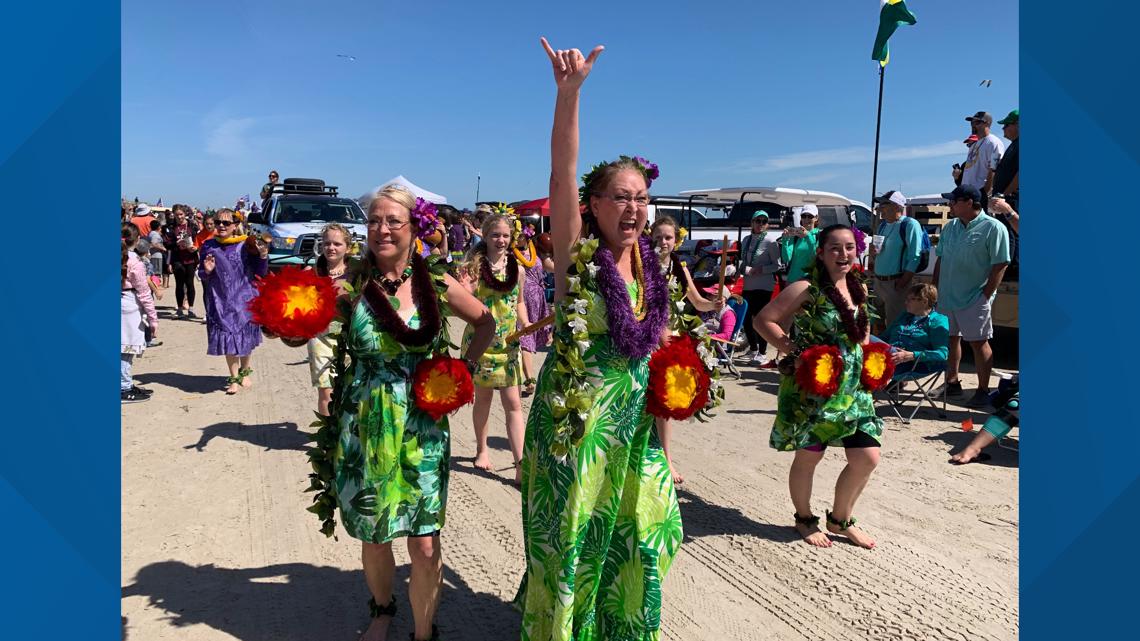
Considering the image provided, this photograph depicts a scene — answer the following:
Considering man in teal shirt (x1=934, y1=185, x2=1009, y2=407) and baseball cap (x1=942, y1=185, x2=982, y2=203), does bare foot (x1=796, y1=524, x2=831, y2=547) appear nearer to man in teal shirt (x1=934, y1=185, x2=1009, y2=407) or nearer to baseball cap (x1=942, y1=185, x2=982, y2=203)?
man in teal shirt (x1=934, y1=185, x2=1009, y2=407)

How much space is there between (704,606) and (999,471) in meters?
3.58

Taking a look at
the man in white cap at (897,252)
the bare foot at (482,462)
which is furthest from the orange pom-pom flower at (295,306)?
the man in white cap at (897,252)

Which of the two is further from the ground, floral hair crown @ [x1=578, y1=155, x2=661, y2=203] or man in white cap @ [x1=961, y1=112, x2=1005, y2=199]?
man in white cap @ [x1=961, y1=112, x2=1005, y2=199]

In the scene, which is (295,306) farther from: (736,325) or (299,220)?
(299,220)

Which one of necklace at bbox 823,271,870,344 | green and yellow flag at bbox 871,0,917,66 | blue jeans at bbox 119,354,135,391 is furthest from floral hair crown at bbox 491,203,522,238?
green and yellow flag at bbox 871,0,917,66

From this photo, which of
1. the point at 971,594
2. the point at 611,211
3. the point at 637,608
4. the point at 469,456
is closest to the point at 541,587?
the point at 637,608

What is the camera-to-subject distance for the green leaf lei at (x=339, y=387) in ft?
10.5

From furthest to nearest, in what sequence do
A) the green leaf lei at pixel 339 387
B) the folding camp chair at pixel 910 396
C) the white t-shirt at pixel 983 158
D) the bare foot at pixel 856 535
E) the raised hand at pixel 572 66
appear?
the white t-shirt at pixel 983 158 → the folding camp chair at pixel 910 396 → the bare foot at pixel 856 535 → the green leaf lei at pixel 339 387 → the raised hand at pixel 572 66

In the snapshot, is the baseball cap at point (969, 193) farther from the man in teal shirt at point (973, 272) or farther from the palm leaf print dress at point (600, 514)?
the palm leaf print dress at point (600, 514)

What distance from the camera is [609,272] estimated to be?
9.43 feet

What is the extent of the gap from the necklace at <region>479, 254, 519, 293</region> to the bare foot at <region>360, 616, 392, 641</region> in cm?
292

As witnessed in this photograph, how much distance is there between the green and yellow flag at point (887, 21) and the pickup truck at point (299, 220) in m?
10.8

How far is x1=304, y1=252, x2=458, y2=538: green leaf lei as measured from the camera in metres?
3.21

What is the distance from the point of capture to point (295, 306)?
3141 mm
